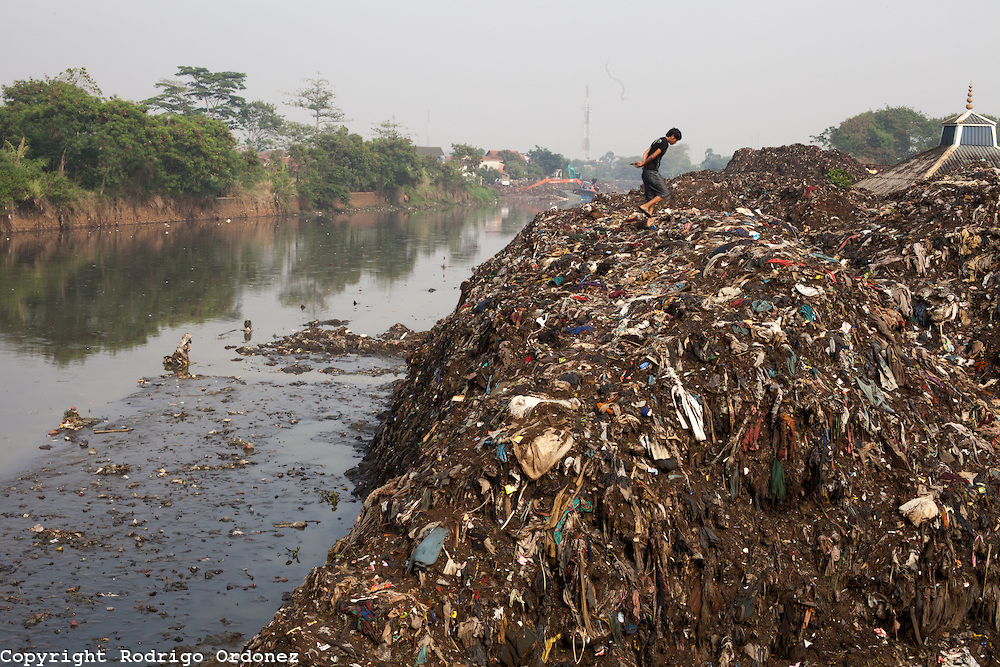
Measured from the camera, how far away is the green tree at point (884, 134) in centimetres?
5134

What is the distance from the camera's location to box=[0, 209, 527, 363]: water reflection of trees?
47.6 feet

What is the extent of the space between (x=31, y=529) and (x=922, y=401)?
6978 mm

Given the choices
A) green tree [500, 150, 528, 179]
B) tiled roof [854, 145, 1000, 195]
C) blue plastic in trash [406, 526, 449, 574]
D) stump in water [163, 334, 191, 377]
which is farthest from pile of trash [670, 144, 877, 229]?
green tree [500, 150, 528, 179]

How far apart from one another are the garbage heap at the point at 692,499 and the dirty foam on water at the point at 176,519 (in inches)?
55.7

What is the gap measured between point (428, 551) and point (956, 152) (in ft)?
75.6

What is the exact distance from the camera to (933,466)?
500 cm

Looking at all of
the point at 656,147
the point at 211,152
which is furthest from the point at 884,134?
the point at 656,147

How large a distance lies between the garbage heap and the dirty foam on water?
141cm

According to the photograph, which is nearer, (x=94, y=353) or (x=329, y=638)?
(x=329, y=638)

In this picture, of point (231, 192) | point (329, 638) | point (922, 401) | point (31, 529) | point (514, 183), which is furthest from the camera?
point (514, 183)

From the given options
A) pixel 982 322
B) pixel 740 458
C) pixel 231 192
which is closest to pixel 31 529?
pixel 740 458

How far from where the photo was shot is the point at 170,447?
841 centimetres

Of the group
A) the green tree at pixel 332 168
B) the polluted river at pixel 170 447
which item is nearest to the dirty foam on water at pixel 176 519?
the polluted river at pixel 170 447

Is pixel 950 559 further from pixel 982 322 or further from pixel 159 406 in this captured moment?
pixel 159 406
